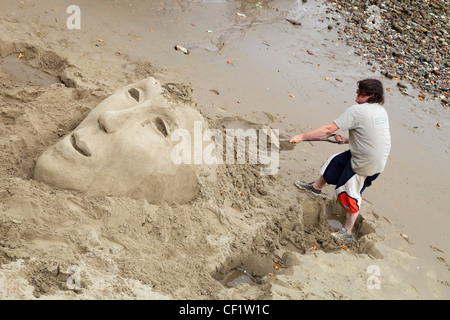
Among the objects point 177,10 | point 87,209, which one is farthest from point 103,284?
point 177,10

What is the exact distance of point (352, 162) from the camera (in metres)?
4.49

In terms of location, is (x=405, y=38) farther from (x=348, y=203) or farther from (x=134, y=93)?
(x=134, y=93)

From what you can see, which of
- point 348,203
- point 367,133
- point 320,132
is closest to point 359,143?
point 367,133

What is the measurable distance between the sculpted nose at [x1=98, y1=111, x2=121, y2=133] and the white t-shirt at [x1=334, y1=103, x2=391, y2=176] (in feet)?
6.74

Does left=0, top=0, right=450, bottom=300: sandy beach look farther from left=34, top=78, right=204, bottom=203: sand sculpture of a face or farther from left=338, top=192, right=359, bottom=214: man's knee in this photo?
left=338, top=192, right=359, bottom=214: man's knee

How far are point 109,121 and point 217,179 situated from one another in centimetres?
118

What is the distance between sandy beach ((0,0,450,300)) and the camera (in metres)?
3.16

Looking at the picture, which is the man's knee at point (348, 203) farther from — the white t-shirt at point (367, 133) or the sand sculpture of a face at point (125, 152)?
the sand sculpture of a face at point (125, 152)

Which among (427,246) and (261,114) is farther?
(261,114)

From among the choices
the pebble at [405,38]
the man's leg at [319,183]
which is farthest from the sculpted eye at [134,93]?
the pebble at [405,38]

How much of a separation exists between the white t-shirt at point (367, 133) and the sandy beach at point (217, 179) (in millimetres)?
680

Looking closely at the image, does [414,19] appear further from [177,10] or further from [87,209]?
[87,209]
